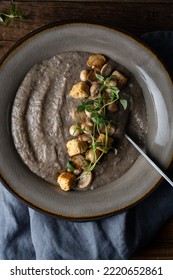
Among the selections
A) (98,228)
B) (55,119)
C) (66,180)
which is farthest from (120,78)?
(98,228)

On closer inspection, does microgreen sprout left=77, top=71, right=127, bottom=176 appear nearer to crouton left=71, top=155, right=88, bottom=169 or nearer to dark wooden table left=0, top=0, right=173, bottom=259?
crouton left=71, top=155, right=88, bottom=169

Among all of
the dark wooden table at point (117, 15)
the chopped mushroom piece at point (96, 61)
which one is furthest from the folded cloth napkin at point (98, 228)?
the chopped mushroom piece at point (96, 61)

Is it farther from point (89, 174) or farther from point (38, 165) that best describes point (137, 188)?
point (38, 165)

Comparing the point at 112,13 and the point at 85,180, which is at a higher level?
the point at 112,13

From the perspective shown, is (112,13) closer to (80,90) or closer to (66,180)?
(80,90)

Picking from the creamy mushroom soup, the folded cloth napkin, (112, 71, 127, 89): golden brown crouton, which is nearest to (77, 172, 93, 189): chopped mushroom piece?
the creamy mushroom soup

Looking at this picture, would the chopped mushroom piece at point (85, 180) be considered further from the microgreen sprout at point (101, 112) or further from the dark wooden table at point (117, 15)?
the dark wooden table at point (117, 15)
